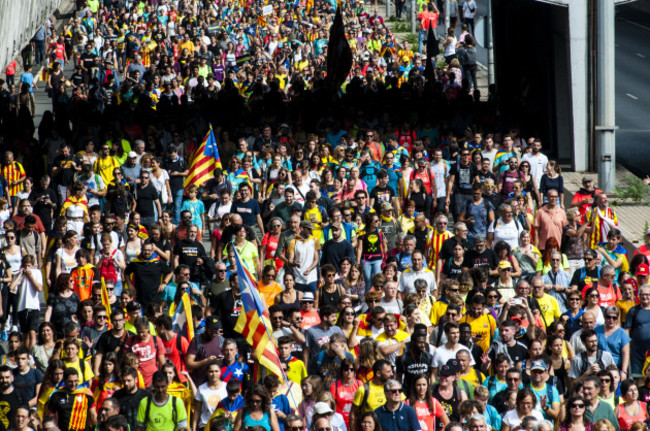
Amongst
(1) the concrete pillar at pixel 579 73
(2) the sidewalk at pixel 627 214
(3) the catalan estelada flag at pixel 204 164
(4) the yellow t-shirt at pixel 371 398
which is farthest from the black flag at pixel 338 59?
(4) the yellow t-shirt at pixel 371 398

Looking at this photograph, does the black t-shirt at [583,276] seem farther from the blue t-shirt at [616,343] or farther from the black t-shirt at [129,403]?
the black t-shirt at [129,403]

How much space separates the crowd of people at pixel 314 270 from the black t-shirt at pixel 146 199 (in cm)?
2

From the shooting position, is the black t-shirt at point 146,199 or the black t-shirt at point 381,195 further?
the black t-shirt at point 146,199

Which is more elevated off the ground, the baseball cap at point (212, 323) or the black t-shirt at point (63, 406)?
the baseball cap at point (212, 323)

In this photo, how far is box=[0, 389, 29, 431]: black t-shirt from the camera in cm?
1395

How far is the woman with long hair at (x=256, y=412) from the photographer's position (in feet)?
42.1

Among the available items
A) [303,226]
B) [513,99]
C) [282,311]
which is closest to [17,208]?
[303,226]

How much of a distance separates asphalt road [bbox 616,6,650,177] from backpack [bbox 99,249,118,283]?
14.2 m

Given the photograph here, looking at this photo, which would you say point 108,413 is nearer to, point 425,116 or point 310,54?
point 425,116

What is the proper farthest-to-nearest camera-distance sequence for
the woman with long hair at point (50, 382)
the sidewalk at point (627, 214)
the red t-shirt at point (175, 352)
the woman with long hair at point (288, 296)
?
the sidewalk at point (627, 214) → the woman with long hair at point (288, 296) → the red t-shirt at point (175, 352) → the woman with long hair at point (50, 382)

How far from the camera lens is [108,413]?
13.2m

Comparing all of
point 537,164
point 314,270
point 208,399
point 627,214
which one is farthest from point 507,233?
point 208,399

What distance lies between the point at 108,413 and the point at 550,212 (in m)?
8.13

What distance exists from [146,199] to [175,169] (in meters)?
1.40
